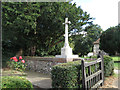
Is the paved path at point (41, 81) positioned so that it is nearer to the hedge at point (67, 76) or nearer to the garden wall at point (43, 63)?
the garden wall at point (43, 63)

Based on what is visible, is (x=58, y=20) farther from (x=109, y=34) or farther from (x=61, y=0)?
(x=109, y=34)

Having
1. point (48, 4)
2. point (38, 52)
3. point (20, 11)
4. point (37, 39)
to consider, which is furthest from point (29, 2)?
point (38, 52)

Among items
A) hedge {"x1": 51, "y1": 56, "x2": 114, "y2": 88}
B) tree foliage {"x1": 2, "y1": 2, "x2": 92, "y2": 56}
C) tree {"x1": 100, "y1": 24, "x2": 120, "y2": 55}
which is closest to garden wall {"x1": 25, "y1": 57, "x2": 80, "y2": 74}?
tree foliage {"x1": 2, "y1": 2, "x2": 92, "y2": 56}

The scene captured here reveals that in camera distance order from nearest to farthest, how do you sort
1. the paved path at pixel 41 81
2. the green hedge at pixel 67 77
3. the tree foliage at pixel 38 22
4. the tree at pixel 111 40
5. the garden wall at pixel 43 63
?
the green hedge at pixel 67 77, the paved path at pixel 41 81, the garden wall at pixel 43 63, the tree foliage at pixel 38 22, the tree at pixel 111 40

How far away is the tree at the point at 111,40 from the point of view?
43.5ft

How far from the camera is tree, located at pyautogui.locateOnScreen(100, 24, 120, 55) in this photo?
1325 cm

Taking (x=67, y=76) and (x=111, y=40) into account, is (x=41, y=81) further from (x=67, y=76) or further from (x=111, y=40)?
(x=111, y=40)

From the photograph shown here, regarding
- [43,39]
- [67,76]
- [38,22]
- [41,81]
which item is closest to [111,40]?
[43,39]

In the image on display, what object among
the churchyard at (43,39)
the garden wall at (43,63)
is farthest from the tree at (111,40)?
the garden wall at (43,63)

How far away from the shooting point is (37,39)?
11.9m

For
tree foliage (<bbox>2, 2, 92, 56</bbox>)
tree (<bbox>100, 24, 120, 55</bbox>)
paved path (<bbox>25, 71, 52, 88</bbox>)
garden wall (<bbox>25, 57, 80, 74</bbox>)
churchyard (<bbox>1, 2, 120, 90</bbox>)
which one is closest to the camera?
paved path (<bbox>25, 71, 52, 88</bbox>)

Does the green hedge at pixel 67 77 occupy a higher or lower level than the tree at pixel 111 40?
lower

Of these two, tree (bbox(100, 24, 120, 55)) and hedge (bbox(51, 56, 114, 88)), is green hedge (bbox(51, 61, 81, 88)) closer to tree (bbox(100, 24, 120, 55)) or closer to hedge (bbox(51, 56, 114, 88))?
hedge (bbox(51, 56, 114, 88))

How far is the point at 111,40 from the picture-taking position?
14.0 meters
